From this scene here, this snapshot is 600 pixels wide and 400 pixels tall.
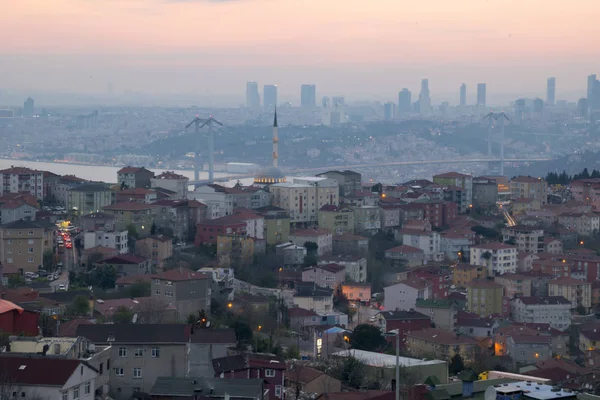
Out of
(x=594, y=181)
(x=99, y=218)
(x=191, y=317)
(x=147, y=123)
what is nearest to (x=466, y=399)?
(x=191, y=317)

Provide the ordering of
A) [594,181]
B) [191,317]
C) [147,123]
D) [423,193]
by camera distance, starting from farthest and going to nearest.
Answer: [147,123] < [594,181] < [423,193] < [191,317]

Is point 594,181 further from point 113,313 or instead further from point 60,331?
point 60,331

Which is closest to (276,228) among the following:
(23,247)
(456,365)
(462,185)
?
(23,247)

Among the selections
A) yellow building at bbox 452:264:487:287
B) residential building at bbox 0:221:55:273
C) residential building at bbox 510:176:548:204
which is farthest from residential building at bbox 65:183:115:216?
residential building at bbox 510:176:548:204

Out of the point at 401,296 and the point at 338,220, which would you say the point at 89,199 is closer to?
the point at 338,220

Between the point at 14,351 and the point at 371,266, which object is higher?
the point at 14,351

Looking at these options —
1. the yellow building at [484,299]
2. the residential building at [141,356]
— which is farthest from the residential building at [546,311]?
the residential building at [141,356]
